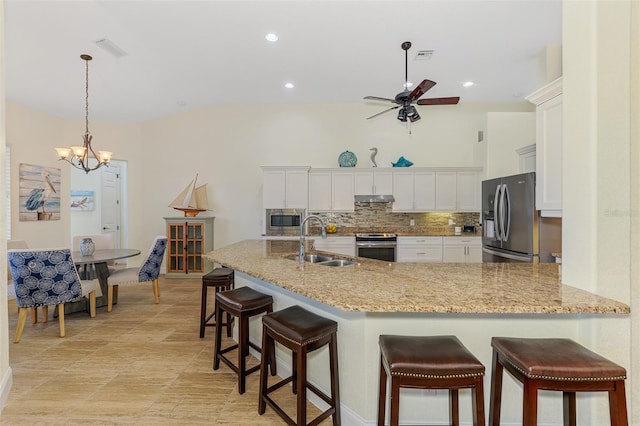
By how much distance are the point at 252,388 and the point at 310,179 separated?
3714 millimetres

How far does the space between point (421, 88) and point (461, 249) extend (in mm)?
3091

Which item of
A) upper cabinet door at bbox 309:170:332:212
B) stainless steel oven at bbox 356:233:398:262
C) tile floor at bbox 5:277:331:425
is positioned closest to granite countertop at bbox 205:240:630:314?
tile floor at bbox 5:277:331:425

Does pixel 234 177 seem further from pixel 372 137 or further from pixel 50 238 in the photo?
pixel 50 238

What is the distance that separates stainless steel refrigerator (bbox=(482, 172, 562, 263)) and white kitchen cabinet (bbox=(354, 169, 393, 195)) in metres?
1.66

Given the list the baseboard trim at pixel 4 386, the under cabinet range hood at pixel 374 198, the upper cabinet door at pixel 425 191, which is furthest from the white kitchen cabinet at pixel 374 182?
the baseboard trim at pixel 4 386

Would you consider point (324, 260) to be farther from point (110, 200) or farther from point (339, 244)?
point (110, 200)

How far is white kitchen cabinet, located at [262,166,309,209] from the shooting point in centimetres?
528

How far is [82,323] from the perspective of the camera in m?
3.40

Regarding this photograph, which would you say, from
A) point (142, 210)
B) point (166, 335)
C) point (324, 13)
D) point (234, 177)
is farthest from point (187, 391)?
point (142, 210)

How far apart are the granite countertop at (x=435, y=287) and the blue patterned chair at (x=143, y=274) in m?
2.08

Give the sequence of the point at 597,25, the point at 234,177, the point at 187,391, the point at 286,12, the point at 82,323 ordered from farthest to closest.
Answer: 1. the point at 234,177
2. the point at 82,323
3. the point at 286,12
4. the point at 187,391
5. the point at 597,25

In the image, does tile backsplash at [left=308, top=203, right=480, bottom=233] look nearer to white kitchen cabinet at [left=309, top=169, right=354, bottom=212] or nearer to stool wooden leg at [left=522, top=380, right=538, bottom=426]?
white kitchen cabinet at [left=309, top=169, right=354, bottom=212]

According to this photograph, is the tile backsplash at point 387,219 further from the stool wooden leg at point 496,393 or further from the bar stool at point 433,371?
the bar stool at point 433,371

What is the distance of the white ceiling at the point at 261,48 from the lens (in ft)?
9.77
